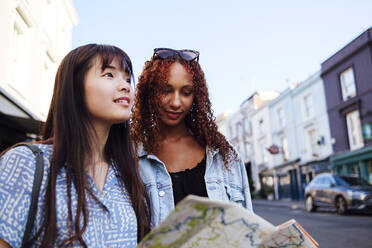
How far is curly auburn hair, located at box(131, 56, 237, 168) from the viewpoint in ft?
7.38

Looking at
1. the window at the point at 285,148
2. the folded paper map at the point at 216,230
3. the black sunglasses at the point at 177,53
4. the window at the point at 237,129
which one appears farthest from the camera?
the window at the point at 237,129

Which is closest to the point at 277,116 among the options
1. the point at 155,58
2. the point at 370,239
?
the point at 370,239

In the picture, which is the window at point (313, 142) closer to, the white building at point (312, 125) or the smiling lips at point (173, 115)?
the white building at point (312, 125)

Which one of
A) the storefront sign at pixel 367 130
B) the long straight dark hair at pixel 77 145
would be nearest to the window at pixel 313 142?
the storefront sign at pixel 367 130

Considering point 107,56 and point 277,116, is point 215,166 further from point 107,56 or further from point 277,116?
point 277,116

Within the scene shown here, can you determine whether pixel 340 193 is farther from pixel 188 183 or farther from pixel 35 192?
pixel 35 192

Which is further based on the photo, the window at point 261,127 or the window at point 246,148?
the window at point 246,148

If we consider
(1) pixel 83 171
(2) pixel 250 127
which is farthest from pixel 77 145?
(2) pixel 250 127

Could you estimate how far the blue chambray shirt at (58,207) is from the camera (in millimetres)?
1193

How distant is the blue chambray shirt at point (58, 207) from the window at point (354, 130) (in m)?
20.4

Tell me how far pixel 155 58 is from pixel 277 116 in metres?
28.4

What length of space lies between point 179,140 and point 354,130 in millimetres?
20246

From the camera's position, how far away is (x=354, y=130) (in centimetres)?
2028

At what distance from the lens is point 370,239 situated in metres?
7.34
